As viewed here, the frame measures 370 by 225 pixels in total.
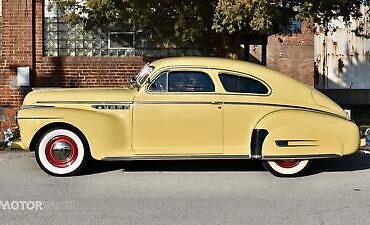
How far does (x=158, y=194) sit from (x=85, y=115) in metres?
1.64

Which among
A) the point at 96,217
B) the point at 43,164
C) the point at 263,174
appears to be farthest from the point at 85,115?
the point at 263,174

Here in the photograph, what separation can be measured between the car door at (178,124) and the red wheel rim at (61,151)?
88cm

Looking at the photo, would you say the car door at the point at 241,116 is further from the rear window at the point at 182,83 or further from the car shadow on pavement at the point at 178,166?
the car shadow on pavement at the point at 178,166

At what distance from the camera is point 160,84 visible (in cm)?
795

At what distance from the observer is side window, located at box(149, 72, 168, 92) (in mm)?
7926

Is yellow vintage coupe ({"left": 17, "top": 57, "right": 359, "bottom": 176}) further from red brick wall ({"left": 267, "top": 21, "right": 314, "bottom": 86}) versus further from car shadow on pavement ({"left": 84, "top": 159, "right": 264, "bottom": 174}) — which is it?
red brick wall ({"left": 267, "top": 21, "right": 314, "bottom": 86})

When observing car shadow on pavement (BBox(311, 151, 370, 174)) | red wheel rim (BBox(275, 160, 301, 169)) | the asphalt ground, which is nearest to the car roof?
red wheel rim (BBox(275, 160, 301, 169))

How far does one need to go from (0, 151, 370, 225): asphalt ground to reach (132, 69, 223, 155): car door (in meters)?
0.44

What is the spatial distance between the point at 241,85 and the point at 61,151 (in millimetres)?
2681

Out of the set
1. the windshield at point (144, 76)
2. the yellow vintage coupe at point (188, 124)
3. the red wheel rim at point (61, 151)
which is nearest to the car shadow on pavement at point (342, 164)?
the yellow vintage coupe at point (188, 124)

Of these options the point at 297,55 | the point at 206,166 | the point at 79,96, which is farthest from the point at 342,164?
the point at 297,55

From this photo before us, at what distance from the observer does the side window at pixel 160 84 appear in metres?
7.93

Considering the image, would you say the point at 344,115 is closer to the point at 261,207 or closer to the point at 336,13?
the point at 261,207

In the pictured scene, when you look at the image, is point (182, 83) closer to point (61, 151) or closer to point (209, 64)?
point (209, 64)
